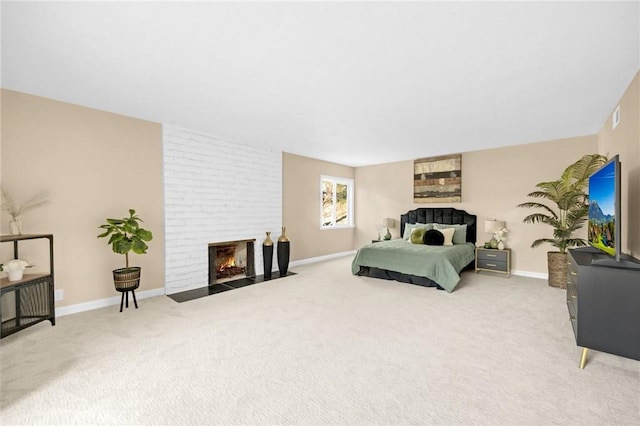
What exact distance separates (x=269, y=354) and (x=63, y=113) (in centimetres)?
364

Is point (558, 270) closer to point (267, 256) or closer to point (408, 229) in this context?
point (408, 229)

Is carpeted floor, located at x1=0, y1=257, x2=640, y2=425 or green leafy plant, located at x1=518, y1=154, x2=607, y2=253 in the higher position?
green leafy plant, located at x1=518, y1=154, x2=607, y2=253

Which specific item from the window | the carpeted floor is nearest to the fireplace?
the carpeted floor

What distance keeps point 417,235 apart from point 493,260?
4.67 ft

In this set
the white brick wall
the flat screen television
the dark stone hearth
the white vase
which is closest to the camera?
the flat screen television

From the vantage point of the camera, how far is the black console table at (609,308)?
1.98 metres

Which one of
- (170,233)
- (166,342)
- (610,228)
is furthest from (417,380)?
(170,233)

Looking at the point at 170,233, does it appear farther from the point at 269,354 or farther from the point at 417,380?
the point at 417,380

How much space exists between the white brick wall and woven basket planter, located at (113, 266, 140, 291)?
725 mm

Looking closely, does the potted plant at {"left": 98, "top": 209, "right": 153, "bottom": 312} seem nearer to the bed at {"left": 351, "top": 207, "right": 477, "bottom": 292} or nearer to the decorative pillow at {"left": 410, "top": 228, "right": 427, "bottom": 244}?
the bed at {"left": 351, "top": 207, "right": 477, "bottom": 292}

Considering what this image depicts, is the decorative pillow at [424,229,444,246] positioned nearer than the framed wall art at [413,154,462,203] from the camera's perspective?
Yes

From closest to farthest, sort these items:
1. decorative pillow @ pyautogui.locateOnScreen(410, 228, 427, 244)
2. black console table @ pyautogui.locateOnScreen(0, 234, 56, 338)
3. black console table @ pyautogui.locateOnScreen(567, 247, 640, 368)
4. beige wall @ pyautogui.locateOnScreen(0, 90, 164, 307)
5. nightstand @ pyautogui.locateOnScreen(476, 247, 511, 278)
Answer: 1. black console table @ pyautogui.locateOnScreen(567, 247, 640, 368)
2. black console table @ pyautogui.locateOnScreen(0, 234, 56, 338)
3. beige wall @ pyautogui.locateOnScreen(0, 90, 164, 307)
4. nightstand @ pyautogui.locateOnScreen(476, 247, 511, 278)
5. decorative pillow @ pyautogui.locateOnScreen(410, 228, 427, 244)

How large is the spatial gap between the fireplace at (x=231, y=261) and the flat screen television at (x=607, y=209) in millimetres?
4755

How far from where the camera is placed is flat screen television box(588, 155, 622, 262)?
→ 2.10 metres
